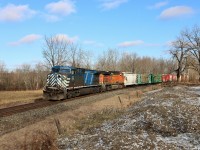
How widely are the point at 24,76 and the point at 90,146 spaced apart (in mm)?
104157

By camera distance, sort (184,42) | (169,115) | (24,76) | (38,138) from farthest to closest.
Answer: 1. (24,76)
2. (184,42)
3. (169,115)
4. (38,138)

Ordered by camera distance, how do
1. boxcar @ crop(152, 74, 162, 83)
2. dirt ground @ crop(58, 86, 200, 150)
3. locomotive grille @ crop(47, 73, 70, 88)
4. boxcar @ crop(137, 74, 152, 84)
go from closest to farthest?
dirt ground @ crop(58, 86, 200, 150) < locomotive grille @ crop(47, 73, 70, 88) < boxcar @ crop(137, 74, 152, 84) < boxcar @ crop(152, 74, 162, 83)

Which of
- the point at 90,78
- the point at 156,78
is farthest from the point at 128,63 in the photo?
the point at 90,78

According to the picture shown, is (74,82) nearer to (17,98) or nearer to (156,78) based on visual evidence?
(17,98)

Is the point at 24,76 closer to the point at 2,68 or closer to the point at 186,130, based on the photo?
the point at 2,68

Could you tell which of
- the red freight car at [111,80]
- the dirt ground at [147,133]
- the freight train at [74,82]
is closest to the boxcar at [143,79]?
the red freight car at [111,80]

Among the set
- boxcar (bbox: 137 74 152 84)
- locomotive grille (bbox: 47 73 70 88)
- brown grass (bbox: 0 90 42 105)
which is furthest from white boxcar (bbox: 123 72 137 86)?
locomotive grille (bbox: 47 73 70 88)

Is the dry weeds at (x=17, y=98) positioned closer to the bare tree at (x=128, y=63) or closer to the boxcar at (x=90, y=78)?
the boxcar at (x=90, y=78)

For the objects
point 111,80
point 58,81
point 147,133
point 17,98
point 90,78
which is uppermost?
point 90,78

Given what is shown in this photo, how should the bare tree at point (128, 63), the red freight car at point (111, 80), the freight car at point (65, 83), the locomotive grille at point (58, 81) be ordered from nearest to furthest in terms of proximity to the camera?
1. the freight car at point (65, 83)
2. the locomotive grille at point (58, 81)
3. the red freight car at point (111, 80)
4. the bare tree at point (128, 63)

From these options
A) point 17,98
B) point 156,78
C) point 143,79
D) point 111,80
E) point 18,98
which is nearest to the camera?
point 18,98

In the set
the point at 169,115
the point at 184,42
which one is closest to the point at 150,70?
the point at 184,42

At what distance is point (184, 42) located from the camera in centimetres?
9069

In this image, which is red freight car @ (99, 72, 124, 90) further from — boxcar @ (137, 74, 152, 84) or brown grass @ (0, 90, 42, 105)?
boxcar @ (137, 74, 152, 84)
